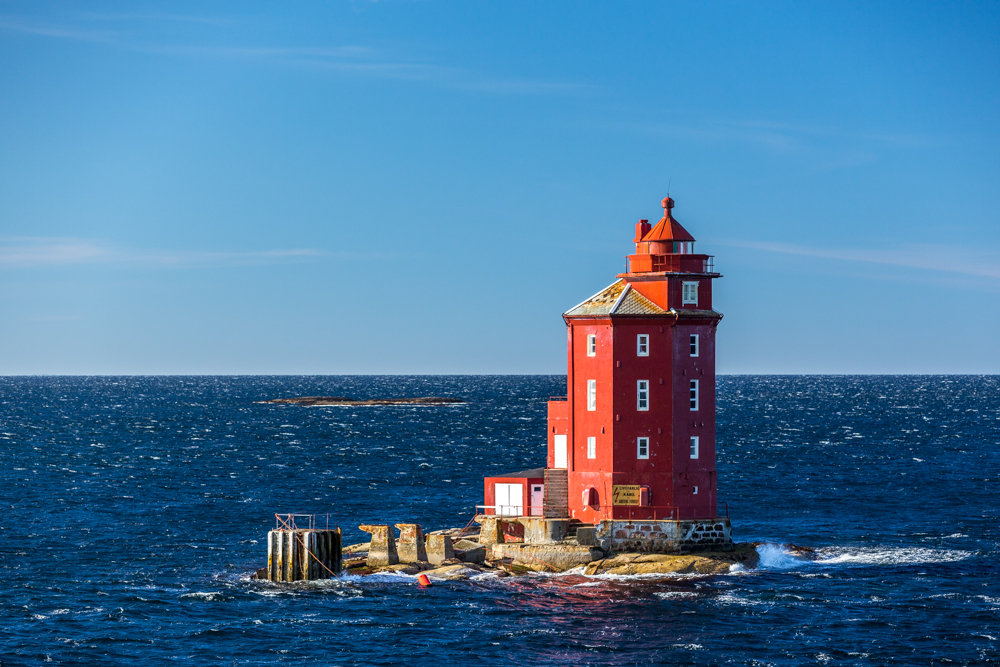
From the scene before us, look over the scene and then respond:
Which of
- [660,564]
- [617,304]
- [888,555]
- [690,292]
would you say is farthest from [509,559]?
[888,555]

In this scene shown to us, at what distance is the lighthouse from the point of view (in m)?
54.1

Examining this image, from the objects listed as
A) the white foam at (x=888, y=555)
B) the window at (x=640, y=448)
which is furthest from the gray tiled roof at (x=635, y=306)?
the white foam at (x=888, y=555)

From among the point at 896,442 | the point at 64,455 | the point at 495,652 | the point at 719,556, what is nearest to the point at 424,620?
the point at 495,652

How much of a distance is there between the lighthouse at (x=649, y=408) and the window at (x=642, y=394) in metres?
0.04

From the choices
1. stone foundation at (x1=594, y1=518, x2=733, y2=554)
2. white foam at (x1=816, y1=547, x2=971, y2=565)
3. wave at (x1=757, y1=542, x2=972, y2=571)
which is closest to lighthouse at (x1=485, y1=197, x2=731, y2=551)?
stone foundation at (x1=594, y1=518, x2=733, y2=554)

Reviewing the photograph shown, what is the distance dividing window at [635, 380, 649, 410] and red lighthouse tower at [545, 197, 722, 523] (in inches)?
1.7

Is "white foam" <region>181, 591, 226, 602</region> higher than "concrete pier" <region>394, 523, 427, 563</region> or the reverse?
the reverse

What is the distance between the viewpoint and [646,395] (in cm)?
5438

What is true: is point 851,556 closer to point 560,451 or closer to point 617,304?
point 560,451

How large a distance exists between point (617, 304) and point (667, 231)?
4.06m

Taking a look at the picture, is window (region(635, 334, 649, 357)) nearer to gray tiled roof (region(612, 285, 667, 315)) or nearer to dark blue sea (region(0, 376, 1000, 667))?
gray tiled roof (region(612, 285, 667, 315))

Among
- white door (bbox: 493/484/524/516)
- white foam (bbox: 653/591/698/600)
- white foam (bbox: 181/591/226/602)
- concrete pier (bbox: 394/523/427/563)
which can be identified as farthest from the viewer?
white door (bbox: 493/484/524/516)

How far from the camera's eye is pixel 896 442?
13262 centimetres

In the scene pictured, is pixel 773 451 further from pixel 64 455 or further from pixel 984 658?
pixel 984 658
